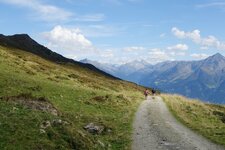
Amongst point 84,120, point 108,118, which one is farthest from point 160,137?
point 108,118

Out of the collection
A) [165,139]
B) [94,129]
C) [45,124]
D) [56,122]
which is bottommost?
[94,129]

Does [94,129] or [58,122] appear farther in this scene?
[94,129]

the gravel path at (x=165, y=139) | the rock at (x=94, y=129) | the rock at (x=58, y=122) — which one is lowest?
the rock at (x=94, y=129)

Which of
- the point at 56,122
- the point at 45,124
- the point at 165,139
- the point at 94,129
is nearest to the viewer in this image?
the point at 45,124

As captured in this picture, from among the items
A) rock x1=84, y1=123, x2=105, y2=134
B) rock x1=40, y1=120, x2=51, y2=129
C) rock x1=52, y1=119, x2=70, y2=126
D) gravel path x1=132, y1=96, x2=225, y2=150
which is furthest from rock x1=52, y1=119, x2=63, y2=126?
rock x1=84, y1=123, x2=105, y2=134

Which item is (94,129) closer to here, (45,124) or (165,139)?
(165,139)

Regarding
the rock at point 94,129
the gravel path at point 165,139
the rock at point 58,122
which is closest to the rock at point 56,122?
the rock at point 58,122

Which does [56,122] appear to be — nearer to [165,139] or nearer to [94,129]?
[94,129]

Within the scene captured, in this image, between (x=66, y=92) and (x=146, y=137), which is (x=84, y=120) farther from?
(x=66, y=92)

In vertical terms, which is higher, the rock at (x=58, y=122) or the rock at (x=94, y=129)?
the rock at (x=58, y=122)

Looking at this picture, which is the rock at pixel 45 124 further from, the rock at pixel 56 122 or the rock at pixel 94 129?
the rock at pixel 94 129

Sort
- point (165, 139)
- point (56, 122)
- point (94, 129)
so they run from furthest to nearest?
point (94, 129) < point (165, 139) < point (56, 122)

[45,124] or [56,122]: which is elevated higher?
[56,122]

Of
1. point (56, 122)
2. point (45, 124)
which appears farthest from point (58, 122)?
point (45, 124)
